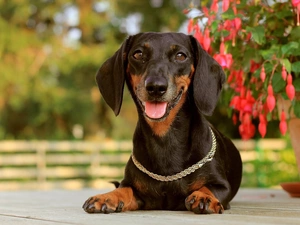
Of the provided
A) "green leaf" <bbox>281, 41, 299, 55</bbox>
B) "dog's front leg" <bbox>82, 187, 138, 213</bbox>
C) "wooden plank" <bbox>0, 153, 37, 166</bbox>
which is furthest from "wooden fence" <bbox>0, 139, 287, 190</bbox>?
"dog's front leg" <bbox>82, 187, 138, 213</bbox>

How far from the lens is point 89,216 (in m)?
2.63

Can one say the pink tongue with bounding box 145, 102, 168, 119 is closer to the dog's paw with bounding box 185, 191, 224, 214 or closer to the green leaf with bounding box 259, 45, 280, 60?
the dog's paw with bounding box 185, 191, 224, 214

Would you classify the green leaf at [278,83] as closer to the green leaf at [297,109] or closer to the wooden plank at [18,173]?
the green leaf at [297,109]

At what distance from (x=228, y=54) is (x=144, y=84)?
3.17 feet

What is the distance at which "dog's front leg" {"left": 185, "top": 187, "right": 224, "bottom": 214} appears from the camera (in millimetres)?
2663

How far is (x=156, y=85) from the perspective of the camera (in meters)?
2.74

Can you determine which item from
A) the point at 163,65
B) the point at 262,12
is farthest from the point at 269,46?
the point at 163,65

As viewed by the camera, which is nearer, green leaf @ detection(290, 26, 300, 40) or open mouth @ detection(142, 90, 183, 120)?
open mouth @ detection(142, 90, 183, 120)

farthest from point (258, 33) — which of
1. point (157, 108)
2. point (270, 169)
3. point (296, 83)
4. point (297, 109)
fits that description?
point (270, 169)

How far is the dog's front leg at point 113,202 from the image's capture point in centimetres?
276

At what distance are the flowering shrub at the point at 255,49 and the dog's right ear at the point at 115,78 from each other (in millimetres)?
646

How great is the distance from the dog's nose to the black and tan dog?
0.16 ft

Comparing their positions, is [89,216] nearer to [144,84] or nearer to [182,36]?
[144,84]

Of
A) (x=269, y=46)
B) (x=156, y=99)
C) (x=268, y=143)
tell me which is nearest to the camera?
(x=156, y=99)
